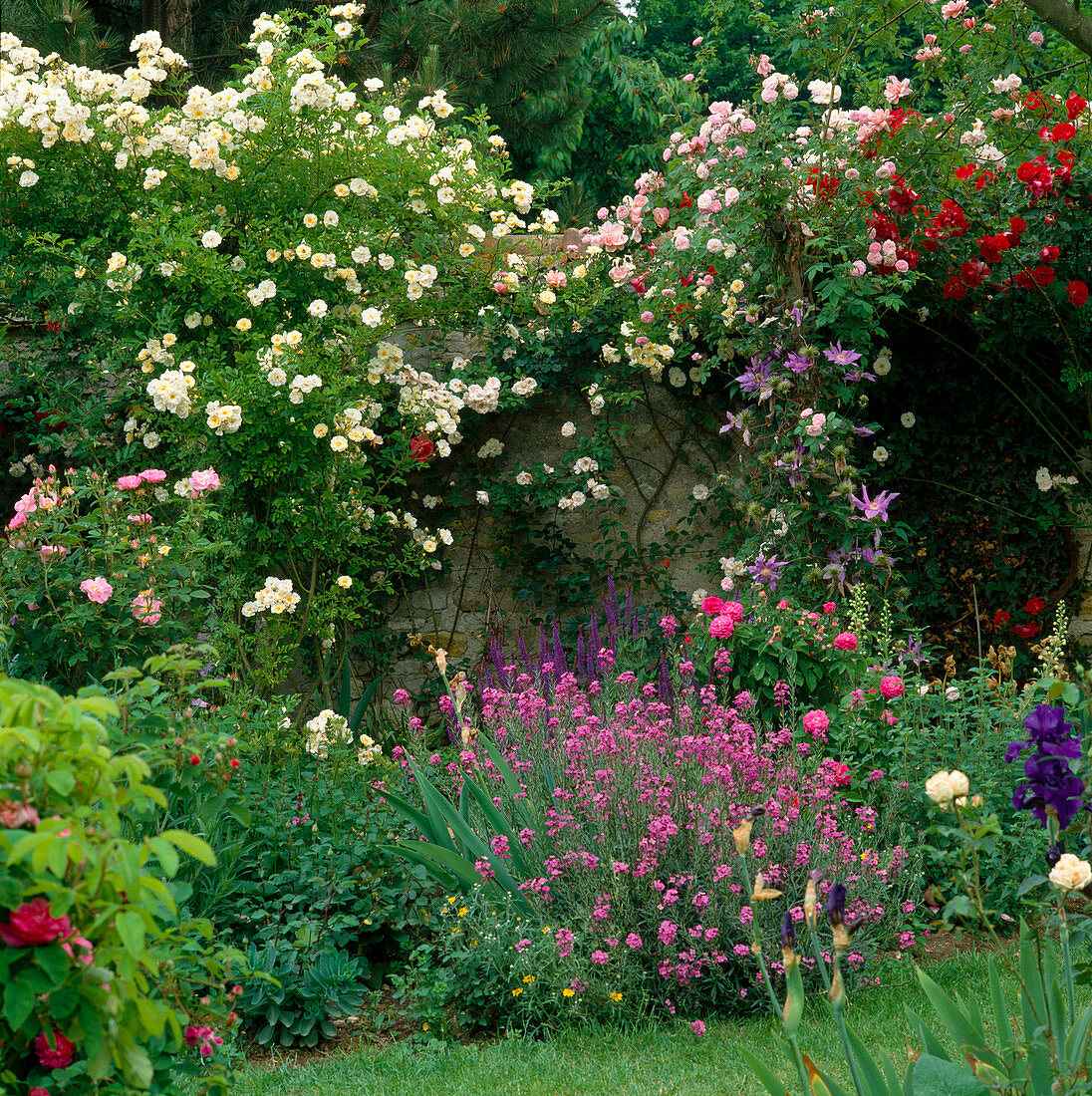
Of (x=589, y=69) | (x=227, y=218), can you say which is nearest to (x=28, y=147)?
Answer: (x=227, y=218)

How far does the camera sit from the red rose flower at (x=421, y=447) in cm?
507

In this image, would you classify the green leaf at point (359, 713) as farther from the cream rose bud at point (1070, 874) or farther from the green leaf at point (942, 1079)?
the cream rose bud at point (1070, 874)

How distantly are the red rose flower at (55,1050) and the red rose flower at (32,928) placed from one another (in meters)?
0.15

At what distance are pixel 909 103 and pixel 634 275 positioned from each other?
1499 millimetres

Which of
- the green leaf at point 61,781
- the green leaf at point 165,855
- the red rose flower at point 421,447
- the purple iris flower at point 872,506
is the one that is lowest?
the green leaf at point 165,855

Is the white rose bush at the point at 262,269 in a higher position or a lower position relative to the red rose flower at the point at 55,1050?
higher

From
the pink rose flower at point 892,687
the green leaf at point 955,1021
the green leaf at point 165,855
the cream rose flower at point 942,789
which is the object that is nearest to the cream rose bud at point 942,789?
the cream rose flower at point 942,789

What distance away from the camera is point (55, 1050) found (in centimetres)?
126

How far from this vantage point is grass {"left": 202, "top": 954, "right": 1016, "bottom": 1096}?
2.35 meters

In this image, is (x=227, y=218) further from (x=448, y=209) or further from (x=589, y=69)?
(x=589, y=69)

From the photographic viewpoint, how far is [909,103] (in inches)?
196

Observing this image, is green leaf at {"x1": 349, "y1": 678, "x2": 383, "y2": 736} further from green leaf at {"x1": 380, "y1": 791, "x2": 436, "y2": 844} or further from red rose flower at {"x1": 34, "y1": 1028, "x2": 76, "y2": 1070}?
red rose flower at {"x1": 34, "y1": 1028, "x2": 76, "y2": 1070}

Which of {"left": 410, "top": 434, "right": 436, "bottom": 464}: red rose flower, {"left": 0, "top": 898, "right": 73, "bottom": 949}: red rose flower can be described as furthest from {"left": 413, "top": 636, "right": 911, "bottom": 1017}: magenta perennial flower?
{"left": 410, "top": 434, "right": 436, "bottom": 464}: red rose flower

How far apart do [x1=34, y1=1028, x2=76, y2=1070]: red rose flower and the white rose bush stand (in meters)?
2.75
